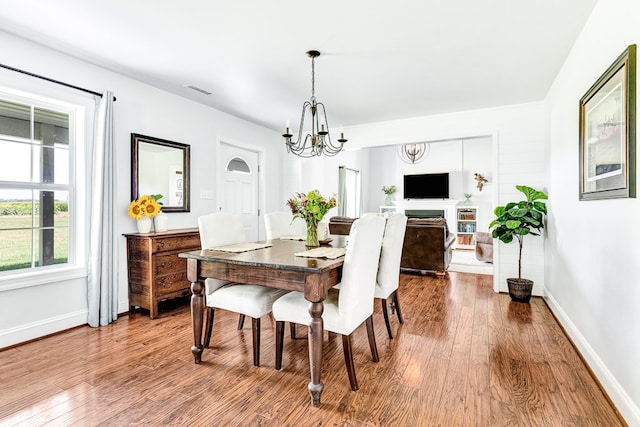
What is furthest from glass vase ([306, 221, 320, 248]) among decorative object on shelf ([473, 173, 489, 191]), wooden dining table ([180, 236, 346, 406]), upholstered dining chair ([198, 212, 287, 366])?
decorative object on shelf ([473, 173, 489, 191])

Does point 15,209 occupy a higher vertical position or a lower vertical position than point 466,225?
higher

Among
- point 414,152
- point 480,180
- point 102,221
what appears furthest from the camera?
point 414,152

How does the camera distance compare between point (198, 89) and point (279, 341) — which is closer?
point (279, 341)

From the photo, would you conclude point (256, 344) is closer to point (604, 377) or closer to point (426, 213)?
point (604, 377)

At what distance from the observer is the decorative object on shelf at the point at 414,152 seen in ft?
30.0

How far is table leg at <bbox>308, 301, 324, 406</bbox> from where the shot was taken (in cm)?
188

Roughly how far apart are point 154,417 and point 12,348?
68.5 inches

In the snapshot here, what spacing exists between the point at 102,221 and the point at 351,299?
98.6 inches

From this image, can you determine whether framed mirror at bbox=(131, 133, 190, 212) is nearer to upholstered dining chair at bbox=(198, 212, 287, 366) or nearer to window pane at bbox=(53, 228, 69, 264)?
window pane at bbox=(53, 228, 69, 264)

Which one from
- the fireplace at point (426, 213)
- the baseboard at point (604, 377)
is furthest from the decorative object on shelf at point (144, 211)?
the fireplace at point (426, 213)

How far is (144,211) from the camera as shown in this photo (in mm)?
3428

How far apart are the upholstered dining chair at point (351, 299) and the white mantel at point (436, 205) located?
674cm

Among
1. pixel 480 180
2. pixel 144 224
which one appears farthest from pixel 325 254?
pixel 480 180

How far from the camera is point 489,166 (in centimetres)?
839
